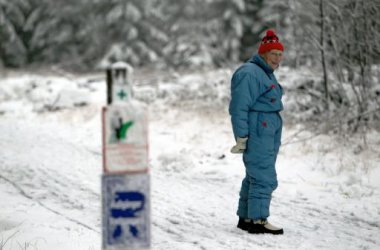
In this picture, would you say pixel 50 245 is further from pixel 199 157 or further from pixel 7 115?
pixel 7 115

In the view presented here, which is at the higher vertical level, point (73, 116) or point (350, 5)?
point (350, 5)

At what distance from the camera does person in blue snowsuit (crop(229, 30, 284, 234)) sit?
467 centimetres

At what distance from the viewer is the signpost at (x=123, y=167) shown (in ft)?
8.91

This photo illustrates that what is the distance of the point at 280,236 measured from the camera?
15.9ft

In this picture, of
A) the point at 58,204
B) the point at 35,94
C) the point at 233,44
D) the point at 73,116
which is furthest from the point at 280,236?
the point at 233,44

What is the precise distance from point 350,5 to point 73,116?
276 inches

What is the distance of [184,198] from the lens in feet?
20.6

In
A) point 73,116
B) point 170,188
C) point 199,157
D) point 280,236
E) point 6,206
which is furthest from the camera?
point 73,116

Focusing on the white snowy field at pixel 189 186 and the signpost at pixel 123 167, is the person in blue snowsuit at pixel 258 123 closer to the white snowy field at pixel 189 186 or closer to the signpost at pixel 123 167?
the white snowy field at pixel 189 186

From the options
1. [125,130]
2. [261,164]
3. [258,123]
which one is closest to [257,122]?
[258,123]

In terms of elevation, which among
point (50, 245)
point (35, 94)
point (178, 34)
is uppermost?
point (178, 34)

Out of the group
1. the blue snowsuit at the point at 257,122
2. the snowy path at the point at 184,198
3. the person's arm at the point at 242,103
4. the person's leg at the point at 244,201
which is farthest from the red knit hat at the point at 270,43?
the snowy path at the point at 184,198

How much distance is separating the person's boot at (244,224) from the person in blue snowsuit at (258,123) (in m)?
0.03

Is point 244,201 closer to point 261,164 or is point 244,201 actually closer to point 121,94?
point 261,164
